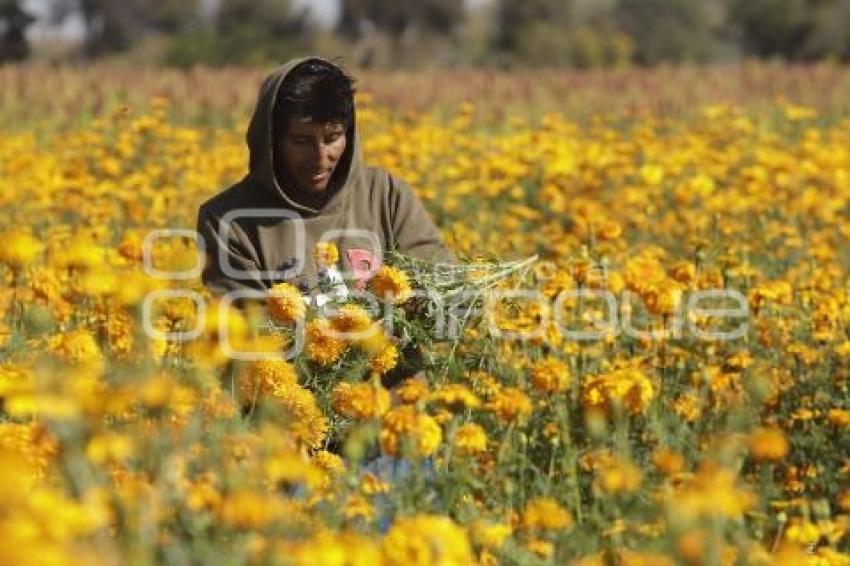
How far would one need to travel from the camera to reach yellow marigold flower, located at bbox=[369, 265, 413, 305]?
279cm

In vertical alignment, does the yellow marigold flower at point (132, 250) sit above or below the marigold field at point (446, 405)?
above

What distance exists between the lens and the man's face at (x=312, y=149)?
3.42 metres

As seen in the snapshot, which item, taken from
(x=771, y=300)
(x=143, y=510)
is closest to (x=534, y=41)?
(x=771, y=300)

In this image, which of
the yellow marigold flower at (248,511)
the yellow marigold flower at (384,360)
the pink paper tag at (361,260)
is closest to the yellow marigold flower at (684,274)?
the pink paper tag at (361,260)

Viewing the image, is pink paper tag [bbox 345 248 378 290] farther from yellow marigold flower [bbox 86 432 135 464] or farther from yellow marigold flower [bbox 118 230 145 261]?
yellow marigold flower [bbox 86 432 135 464]

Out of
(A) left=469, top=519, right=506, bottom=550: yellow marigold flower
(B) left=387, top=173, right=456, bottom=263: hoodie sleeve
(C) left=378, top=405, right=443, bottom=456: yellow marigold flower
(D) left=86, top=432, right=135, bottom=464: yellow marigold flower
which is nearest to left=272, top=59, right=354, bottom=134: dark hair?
(B) left=387, top=173, right=456, bottom=263: hoodie sleeve

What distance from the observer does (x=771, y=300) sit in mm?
3881

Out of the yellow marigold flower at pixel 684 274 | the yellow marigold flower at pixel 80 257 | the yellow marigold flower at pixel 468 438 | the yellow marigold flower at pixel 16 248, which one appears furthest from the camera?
the yellow marigold flower at pixel 684 274

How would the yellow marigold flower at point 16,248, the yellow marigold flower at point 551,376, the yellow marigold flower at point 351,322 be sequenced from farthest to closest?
1. the yellow marigold flower at point 16,248
2. the yellow marigold flower at point 551,376
3. the yellow marigold flower at point 351,322

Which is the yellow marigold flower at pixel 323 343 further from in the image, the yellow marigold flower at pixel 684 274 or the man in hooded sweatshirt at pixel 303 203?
the yellow marigold flower at pixel 684 274

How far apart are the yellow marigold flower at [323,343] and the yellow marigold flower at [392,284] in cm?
23

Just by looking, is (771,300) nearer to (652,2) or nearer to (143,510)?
(143,510)

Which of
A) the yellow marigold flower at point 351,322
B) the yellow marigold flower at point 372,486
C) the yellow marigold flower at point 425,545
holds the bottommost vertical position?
the yellow marigold flower at point 372,486

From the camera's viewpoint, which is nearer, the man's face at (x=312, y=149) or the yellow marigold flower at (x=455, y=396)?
the yellow marigold flower at (x=455, y=396)
